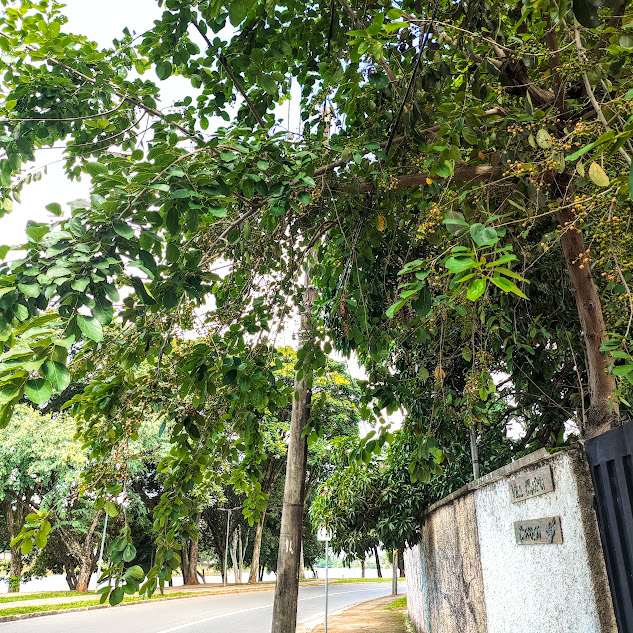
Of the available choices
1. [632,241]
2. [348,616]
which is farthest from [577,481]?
[348,616]

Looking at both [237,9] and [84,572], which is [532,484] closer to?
[237,9]

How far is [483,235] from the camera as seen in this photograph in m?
1.56

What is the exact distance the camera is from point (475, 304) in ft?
11.5

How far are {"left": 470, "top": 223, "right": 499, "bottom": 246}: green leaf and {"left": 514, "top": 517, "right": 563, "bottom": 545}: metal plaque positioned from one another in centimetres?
173

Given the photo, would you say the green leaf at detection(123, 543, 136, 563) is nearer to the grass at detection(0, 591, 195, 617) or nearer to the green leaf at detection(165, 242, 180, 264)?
the green leaf at detection(165, 242, 180, 264)

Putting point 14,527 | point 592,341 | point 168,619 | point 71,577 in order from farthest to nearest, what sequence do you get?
point 71,577
point 14,527
point 168,619
point 592,341

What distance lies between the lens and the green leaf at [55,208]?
5.91ft

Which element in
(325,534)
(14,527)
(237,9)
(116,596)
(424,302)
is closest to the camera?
(237,9)

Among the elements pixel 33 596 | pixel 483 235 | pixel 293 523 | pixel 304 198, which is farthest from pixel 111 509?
pixel 33 596

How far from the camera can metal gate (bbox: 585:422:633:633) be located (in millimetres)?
2020

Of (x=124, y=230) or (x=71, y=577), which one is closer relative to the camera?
(x=124, y=230)

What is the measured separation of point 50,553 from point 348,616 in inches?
648

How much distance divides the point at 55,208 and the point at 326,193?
1762mm

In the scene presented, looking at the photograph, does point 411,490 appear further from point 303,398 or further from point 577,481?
point 577,481
